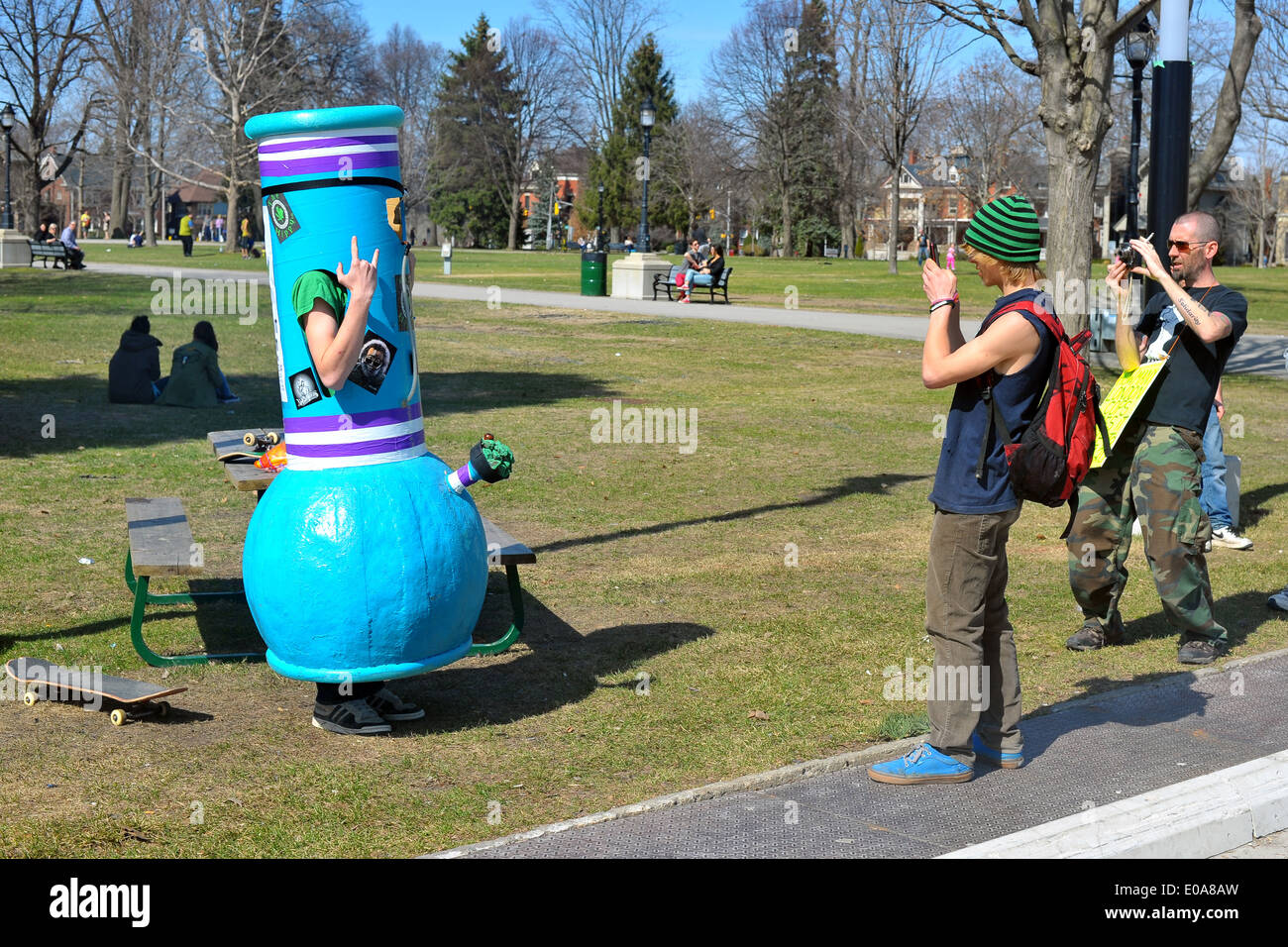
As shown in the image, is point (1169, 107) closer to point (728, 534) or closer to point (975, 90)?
point (728, 534)

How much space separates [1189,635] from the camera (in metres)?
6.55

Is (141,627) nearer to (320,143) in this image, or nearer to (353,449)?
(353,449)

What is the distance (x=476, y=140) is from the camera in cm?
8675

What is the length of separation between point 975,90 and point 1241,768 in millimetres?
77588

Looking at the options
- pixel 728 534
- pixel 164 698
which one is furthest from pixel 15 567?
pixel 728 534

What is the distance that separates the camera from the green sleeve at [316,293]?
16.6 feet

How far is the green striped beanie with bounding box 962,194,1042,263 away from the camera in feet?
15.3

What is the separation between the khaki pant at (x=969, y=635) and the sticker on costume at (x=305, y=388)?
237 cm

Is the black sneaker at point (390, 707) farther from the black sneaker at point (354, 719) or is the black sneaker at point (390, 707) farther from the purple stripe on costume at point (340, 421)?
the purple stripe on costume at point (340, 421)

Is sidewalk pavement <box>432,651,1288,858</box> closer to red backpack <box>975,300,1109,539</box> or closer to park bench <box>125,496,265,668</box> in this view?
red backpack <box>975,300,1109,539</box>

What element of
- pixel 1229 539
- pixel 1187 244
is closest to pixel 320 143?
pixel 1187 244

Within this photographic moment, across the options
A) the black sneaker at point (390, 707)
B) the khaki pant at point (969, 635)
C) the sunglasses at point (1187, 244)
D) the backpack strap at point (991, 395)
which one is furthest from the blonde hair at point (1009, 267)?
the black sneaker at point (390, 707)

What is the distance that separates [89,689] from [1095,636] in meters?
4.66

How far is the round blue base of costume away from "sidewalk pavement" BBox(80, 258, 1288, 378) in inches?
620
